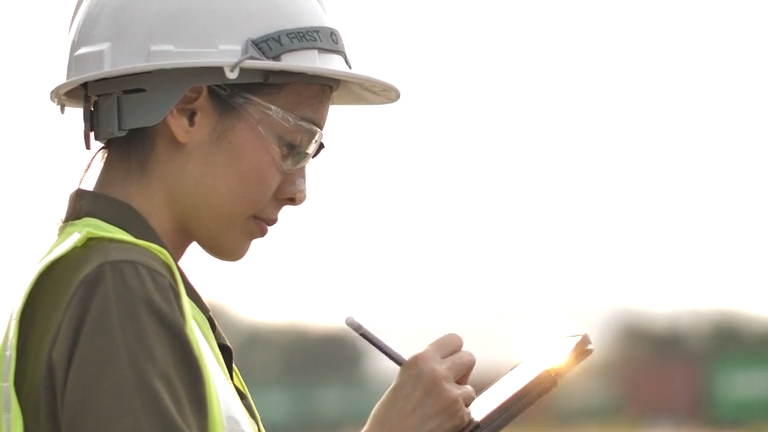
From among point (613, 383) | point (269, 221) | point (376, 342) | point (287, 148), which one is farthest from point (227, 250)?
point (613, 383)

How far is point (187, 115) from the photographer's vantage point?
2883mm

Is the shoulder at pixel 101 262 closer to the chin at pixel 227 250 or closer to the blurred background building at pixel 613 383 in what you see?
the chin at pixel 227 250

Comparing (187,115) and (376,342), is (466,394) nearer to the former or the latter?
(376,342)

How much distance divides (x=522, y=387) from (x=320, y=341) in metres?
19.0

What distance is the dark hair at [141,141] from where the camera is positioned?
2.86 metres

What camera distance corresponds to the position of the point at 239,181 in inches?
114

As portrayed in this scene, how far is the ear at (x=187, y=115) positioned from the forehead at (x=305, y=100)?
142 mm

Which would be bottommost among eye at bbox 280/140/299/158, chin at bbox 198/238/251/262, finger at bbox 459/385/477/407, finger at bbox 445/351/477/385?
finger at bbox 459/385/477/407

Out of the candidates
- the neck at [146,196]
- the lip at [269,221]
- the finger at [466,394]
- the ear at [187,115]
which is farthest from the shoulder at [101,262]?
the finger at [466,394]

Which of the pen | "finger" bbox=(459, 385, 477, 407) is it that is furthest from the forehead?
"finger" bbox=(459, 385, 477, 407)

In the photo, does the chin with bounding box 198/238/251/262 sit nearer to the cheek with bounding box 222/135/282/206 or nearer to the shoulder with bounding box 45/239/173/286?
the cheek with bounding box 222/135/282/206

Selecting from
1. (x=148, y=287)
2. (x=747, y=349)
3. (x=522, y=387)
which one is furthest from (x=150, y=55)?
(x=747, y=349)

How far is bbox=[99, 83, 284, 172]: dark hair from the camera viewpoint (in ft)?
9.37

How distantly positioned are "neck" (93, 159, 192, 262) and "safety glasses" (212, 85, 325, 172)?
27 centimetres
